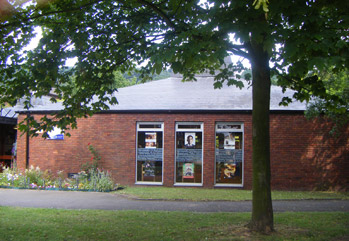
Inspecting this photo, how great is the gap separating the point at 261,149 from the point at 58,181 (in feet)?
33.7

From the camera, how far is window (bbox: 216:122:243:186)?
49.2ft

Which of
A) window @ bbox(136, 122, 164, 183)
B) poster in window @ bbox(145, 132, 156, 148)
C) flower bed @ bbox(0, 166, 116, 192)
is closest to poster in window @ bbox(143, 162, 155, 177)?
window @ bbox(136, 122, 164, 183)

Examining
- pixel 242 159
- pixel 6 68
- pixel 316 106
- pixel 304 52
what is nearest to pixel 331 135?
pixel 316 106

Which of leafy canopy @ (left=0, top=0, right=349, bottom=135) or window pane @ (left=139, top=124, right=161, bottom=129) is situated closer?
leafy canopy @ (left=0, top=0, right=349, bottom=135)

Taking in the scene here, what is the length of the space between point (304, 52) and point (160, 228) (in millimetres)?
4565

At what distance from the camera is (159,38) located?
8.16 meters

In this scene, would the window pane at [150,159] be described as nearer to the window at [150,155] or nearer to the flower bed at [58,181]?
the window at [150,155]

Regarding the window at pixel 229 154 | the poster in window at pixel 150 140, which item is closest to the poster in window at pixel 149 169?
the poster in window at pixel 150 140

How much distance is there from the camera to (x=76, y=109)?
27.7 feet

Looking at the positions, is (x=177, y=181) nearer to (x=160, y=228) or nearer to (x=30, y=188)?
(x=30, y=188)

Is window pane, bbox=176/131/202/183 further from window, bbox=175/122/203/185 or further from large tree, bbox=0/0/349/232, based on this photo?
large tree, bbox=0/0/349/232

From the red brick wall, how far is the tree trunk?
7683 millimetres

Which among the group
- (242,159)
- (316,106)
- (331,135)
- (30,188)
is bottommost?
(30,188)

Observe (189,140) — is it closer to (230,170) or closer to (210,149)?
(210,149)
